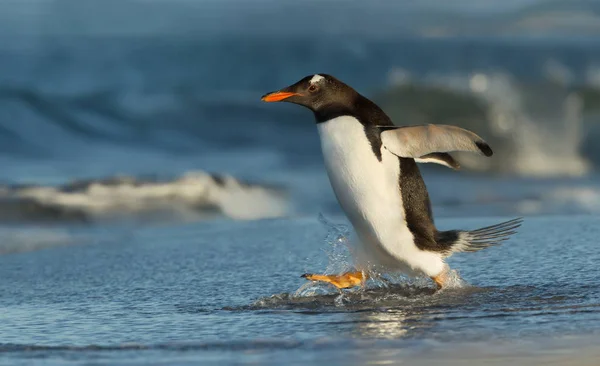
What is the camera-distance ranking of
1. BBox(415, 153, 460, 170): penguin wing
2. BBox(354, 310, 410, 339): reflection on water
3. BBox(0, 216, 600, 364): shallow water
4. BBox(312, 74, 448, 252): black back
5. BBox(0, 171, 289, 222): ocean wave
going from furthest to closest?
BBox(0, 171, 289, 222): ocean wave, BBox(415, 153, 460, 170): penguin wing, BBox(312, 74, 448, 252): black back, BBox(354, 310, 410, 339): reflection on water, BBox(0, 216, 600, 364): shallow water

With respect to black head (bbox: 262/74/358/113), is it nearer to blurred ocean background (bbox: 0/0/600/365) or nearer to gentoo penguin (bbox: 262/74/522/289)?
gentoo penguin (bbox: 262/74/522/289)

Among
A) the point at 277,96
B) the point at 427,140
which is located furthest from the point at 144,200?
the point at 427,140

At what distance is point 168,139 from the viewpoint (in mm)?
17141

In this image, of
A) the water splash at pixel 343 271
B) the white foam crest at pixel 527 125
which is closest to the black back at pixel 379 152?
the water splash at pixel 343 271

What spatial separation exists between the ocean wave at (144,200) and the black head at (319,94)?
3.93 m

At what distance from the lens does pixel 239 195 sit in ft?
35.1

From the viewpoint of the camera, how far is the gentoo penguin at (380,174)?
543cm

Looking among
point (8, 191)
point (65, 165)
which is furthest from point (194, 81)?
point (8, 191)

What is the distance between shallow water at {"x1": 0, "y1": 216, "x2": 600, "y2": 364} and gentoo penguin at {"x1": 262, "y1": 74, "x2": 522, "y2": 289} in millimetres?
184

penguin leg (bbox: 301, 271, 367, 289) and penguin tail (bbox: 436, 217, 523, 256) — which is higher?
penguin tail (bbox: 436, 217, 523, 256)

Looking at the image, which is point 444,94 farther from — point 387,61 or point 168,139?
point 387,61

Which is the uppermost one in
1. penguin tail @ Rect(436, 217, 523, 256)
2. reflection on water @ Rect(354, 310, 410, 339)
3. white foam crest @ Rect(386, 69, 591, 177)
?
white foam crest @ Rect(386, 69, 591, 177)

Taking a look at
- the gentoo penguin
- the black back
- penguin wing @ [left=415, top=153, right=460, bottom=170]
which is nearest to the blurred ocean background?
the gentoo penguin

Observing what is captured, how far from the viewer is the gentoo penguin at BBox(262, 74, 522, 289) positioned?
543 centimetres
